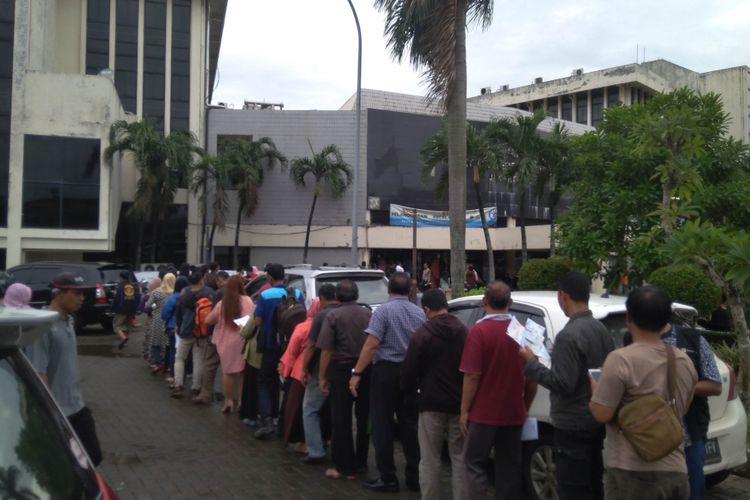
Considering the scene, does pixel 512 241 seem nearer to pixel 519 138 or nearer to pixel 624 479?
pixel 519 138

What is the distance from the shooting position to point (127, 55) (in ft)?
125

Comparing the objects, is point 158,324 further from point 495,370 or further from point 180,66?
point 180,66

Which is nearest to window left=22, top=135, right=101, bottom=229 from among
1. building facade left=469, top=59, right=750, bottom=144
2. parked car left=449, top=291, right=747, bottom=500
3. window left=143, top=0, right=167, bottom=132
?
window left=143, top=0, right=167, bottom=132

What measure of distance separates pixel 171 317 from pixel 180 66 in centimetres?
3062

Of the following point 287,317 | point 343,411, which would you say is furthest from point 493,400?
point 287,317

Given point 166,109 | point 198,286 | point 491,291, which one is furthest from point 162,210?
point 491,291

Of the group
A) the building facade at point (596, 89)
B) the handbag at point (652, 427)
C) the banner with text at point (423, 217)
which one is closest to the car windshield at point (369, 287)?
the handbag at point (652, 427)

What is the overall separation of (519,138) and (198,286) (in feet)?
63.1

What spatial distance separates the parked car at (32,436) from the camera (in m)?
2.22

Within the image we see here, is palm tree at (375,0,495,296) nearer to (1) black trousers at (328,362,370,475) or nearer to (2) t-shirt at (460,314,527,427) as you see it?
(1) black trousers at (328,362,370,475)

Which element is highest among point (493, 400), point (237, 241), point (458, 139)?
point (458, 139)

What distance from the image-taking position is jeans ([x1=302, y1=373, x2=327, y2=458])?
22.6 ft

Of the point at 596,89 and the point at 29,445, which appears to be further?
the point at 596,89

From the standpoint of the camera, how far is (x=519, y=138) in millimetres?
26953
